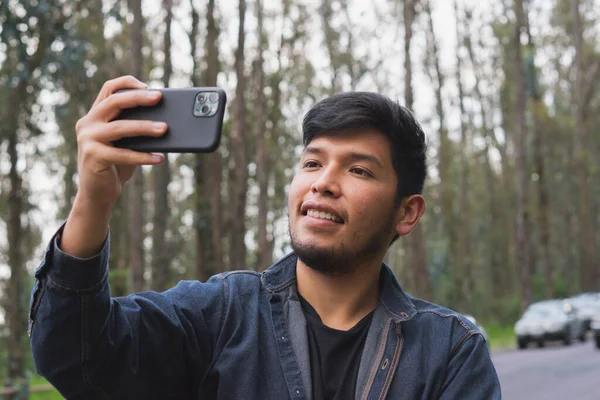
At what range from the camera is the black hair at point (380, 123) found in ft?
8.48

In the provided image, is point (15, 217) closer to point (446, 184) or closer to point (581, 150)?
point (446, 184)

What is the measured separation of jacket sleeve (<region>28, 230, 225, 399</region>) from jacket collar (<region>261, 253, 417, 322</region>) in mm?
176

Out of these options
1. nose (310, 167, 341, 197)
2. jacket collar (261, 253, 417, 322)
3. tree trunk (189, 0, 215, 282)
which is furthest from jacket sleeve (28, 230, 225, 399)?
tree trunk (189, 0, 215, 282)

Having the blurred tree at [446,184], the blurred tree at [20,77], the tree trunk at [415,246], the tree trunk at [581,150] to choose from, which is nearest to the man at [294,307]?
the blurred tree at [20,77]

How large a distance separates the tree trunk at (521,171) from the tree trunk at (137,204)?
21.2 m

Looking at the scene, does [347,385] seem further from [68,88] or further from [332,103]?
[68,88]

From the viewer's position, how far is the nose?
242cm

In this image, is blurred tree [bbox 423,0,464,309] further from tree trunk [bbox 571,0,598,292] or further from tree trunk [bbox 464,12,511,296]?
tree trunk [bbox 571,0,598,292]

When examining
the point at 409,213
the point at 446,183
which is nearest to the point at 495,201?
the point at 446,183

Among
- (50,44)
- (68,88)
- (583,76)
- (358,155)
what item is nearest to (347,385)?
(358,155)

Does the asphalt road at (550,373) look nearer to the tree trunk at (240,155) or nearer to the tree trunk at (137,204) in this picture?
the tree trunk at (137,204)

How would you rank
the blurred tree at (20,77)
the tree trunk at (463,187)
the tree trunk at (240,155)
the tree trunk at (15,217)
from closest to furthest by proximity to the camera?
1. the blurred tree at (20,77)
2. the tree trunk at (15,217)
3. the tree trunk at (240,155)
4. the tree trunk at (463,187)

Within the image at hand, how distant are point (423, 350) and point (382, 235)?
368mm

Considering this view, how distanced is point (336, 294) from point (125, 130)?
0.92m
